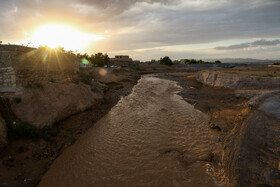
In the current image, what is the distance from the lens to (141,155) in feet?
26.5

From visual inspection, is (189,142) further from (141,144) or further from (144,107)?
(144,107)

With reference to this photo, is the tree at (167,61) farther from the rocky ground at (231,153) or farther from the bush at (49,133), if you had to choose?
the bush at (49,133)

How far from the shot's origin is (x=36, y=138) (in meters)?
7.73

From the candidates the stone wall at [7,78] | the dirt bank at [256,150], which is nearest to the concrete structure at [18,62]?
the stone wall at [7,78]

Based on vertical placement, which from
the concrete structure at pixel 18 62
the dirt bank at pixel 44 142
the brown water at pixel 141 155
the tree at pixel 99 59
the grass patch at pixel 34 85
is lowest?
the brown water at pixel 141 155

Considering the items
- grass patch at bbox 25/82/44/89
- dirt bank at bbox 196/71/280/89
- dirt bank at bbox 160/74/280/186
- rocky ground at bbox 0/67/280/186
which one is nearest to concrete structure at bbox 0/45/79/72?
grass patch at bbox 25/82/44/89

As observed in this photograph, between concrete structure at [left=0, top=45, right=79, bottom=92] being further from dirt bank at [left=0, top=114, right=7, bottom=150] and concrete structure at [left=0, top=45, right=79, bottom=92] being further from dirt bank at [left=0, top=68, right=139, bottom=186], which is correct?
dirt bank at [left=0, top=114, right=7, bottom=150]

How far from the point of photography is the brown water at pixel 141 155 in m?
6.40

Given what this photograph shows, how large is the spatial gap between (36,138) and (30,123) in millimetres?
1045

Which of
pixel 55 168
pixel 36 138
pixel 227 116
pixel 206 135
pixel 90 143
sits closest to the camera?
pixel 55 168

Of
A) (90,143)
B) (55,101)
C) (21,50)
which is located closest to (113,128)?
(90,143)

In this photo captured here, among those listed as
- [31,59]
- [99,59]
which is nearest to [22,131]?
[31,59]

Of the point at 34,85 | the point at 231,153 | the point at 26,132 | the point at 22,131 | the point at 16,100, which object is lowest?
the point at 231,153

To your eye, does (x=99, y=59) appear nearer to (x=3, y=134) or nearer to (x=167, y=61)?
(x=167, y=61)
